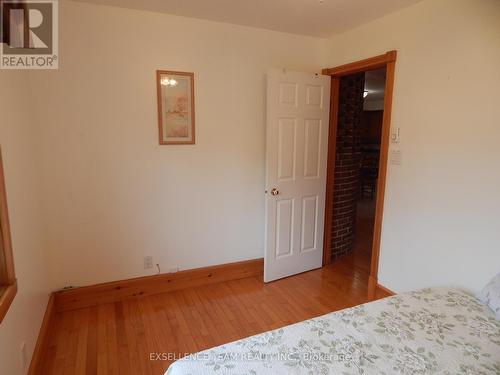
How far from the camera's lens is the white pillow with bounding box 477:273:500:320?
1.61m

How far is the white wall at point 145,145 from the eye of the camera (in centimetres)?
227

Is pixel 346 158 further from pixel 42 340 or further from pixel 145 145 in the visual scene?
pixel 42 340

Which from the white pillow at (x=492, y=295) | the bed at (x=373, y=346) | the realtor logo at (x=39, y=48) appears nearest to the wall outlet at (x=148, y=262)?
the bed at (x=373, y=346)

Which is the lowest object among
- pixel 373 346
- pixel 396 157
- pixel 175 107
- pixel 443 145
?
pixel 373 346

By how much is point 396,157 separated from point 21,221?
8.65 feet

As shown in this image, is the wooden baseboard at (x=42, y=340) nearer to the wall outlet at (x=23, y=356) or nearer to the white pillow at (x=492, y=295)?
the wall outlet at (x=23, y=356)

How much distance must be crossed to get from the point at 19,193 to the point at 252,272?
2132 mm

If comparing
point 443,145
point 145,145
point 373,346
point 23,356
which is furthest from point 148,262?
point 443,145

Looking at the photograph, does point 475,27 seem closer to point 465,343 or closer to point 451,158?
point 451,158

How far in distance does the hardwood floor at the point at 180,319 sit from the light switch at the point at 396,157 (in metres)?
1.26

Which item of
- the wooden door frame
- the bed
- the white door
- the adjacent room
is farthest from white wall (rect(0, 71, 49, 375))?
the wooden door frame

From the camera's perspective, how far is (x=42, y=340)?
1966 millimetres

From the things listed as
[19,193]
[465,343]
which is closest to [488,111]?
[465,343]

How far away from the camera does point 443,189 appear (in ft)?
6.81
